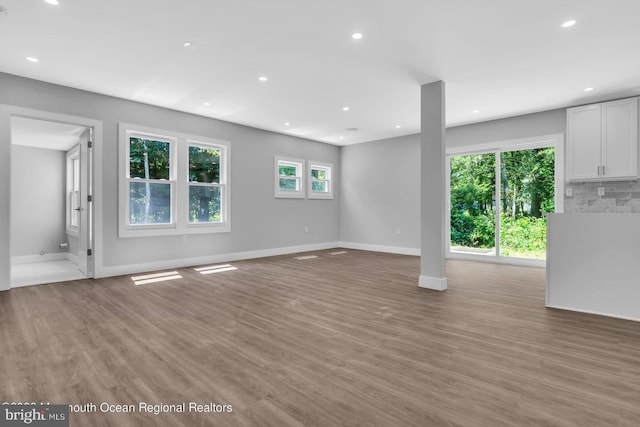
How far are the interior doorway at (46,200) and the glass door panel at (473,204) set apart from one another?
7053 millimetres

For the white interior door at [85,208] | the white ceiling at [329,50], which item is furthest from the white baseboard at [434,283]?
the white interior door at [85,208]

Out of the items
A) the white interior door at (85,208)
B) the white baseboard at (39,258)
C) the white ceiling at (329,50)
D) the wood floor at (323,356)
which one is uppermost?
the white ceiling at (329,50)

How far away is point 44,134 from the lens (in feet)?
18.6

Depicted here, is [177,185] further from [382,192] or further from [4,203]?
[382,192]

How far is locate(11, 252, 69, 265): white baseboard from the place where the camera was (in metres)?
6.27

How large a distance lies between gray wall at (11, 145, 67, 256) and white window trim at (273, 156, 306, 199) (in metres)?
4.66

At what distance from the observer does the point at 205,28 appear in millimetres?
3066

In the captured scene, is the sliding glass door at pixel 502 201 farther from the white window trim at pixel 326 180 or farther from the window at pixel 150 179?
the window at pixel 150 179

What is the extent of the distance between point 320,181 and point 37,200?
20.4 feet

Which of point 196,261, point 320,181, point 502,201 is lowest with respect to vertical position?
point 196,261

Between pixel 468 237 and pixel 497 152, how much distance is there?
178cm

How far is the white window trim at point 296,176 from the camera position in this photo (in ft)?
23.7

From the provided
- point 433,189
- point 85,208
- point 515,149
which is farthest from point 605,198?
point 85,208

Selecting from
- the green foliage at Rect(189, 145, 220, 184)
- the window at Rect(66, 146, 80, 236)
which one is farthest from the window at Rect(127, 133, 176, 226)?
the window at Rect(66, 146, 80, 236)
